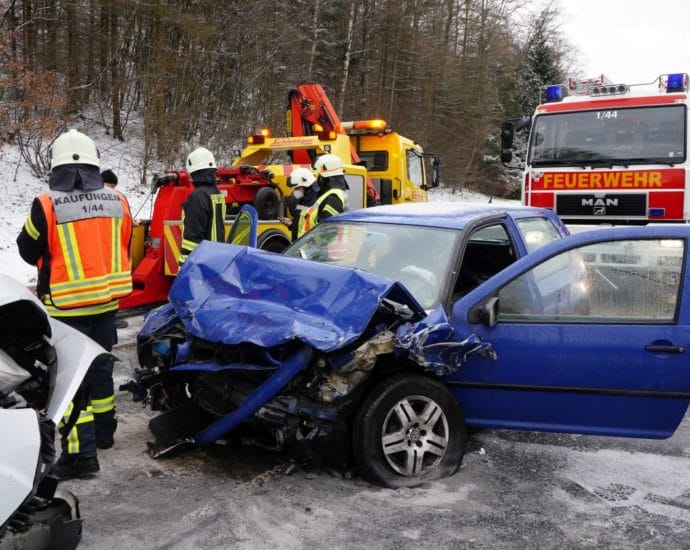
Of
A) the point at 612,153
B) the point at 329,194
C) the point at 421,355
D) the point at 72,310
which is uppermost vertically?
the point at 612,153

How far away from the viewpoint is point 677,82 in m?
8.93

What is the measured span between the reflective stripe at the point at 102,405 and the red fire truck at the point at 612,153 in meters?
7.19

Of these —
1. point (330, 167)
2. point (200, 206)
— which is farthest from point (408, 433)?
point (330, 167)

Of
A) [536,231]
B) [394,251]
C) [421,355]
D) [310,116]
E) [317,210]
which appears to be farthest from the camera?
[310,116]

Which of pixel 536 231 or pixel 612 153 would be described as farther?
pixel 612 153

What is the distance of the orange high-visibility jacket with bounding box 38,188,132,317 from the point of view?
12.6 feet

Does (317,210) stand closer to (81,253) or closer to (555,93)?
(81,253)

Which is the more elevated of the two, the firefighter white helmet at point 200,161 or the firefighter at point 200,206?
the firefighter white helmet at point 200,161

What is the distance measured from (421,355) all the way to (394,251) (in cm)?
117

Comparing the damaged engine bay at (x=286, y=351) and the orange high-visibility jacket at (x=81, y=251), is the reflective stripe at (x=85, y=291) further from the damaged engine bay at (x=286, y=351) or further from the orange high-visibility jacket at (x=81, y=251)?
the damaged engine bay at (x=286, y=351)

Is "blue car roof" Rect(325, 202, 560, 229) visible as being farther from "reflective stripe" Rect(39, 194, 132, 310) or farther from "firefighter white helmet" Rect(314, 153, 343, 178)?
"firefighter white helmet" Rect(314, 153, 343, 178)

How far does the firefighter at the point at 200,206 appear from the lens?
6.32 m

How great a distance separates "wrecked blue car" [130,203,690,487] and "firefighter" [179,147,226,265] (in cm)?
237

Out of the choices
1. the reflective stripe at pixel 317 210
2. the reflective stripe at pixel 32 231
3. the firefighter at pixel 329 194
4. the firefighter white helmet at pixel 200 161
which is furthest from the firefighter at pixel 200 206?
the reflective stripe at pixel 32 231
